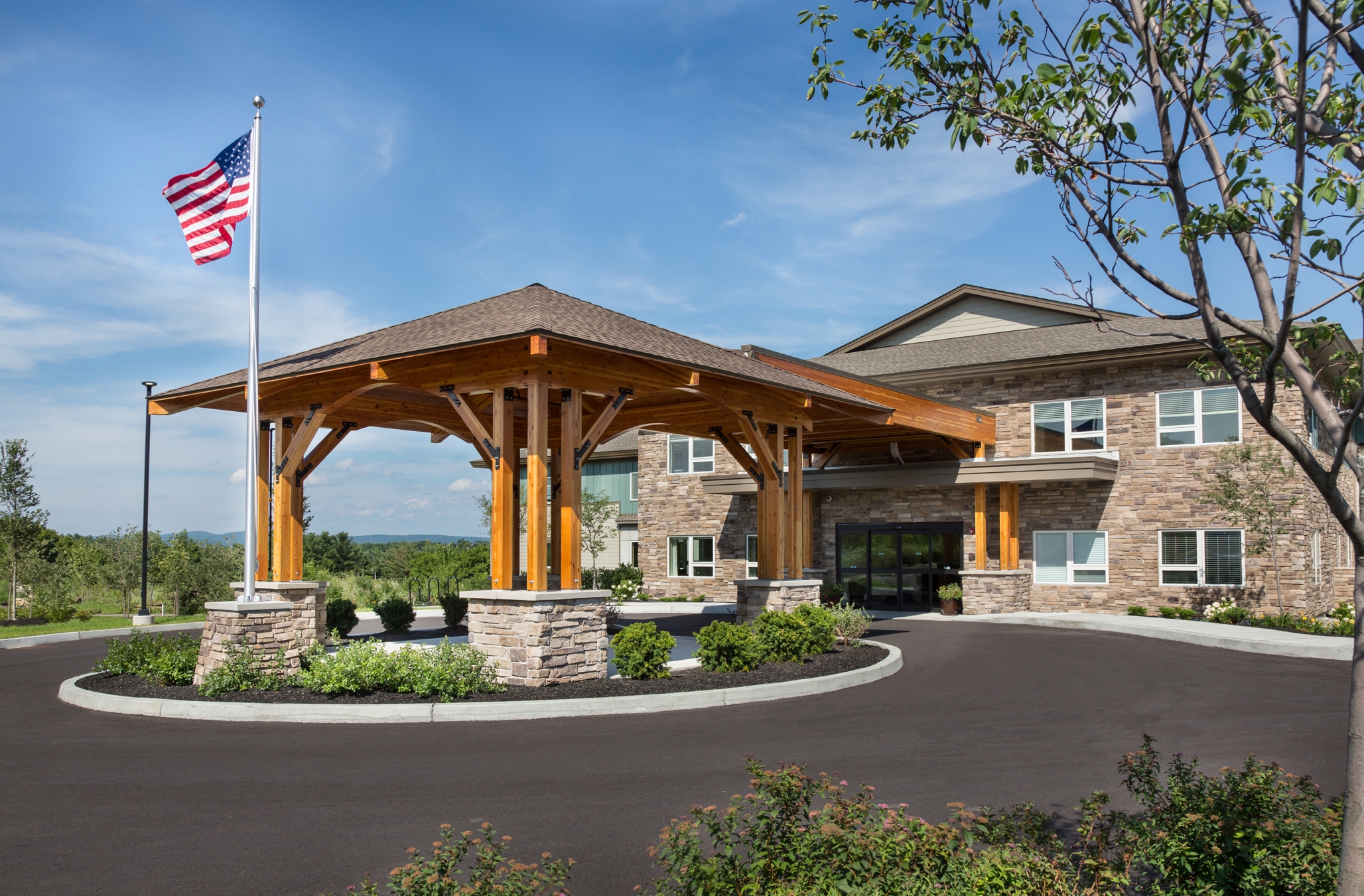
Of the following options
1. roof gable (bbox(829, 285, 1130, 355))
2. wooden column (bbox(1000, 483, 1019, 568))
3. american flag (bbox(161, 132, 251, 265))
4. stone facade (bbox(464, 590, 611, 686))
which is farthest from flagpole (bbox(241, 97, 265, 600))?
roof gable (bbox(829, 285, 1130, 355))

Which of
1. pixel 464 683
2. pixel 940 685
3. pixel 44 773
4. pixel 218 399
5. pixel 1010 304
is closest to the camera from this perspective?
pixel 44 773

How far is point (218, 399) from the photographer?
1573 cm

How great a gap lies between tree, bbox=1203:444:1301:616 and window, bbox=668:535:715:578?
14254 millimetres

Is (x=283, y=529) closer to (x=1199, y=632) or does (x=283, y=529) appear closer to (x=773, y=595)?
(x=773, y=595)

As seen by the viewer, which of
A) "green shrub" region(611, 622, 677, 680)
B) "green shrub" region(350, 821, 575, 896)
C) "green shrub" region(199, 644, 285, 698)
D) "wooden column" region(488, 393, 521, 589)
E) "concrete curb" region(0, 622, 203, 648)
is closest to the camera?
"green shrub" region(350, 821, 575, 896)

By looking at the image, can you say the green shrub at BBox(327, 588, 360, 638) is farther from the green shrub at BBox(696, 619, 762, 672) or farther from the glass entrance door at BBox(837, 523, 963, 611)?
the glass entrance door at BBox(837, 523, 963, 611)

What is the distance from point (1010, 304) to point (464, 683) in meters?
22.4

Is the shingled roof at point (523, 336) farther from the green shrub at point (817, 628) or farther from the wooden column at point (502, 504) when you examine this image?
the green shrub at point (817, 628)

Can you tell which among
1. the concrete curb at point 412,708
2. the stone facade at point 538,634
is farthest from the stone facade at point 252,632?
the stone facade at point 538,634

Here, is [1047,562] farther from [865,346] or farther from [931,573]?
[865,346]

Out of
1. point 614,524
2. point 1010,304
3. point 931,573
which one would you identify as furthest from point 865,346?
point 614,524

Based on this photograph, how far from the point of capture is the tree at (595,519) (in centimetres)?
3472

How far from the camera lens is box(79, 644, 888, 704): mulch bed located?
36.1 ft

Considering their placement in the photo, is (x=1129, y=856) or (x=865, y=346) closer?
(x=1129, y=856)
